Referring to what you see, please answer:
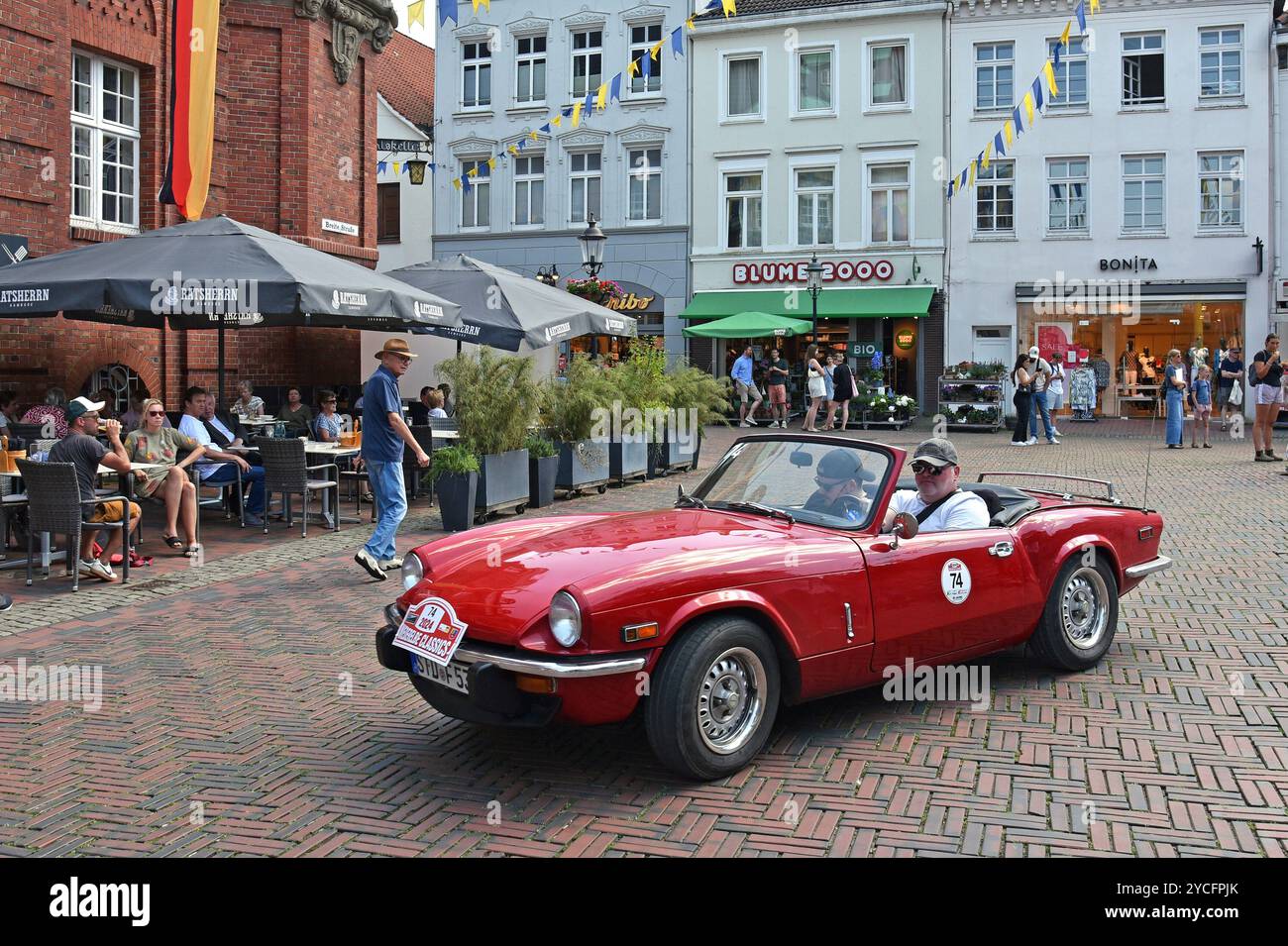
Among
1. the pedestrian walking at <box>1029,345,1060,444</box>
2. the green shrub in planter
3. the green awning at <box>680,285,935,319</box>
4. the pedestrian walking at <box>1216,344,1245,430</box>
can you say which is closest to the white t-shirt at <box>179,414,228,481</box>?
the green shrub in planter

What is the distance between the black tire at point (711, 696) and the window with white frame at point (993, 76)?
30.2m

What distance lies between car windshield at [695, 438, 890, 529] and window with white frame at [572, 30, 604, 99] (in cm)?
3106

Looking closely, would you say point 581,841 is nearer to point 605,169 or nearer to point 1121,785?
point 1121,785

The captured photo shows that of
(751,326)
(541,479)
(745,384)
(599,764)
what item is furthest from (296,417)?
(751,326)

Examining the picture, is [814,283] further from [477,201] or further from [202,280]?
[202,280]

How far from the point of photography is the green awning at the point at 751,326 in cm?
2958

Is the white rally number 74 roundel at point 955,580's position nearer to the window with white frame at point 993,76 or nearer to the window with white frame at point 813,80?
the window with white frame at point 993,76

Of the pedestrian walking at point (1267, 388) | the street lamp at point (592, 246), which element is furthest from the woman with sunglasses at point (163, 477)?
the pedestrian walking at point (1267, 388)

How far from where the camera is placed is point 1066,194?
103 feet

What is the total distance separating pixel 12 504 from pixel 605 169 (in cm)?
2759

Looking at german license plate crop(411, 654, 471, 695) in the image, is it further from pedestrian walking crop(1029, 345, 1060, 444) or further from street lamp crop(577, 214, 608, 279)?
pedestrian walking crop(1029, 345, 1060, 444)

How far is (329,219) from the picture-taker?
1942cm

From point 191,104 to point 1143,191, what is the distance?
2430cm
